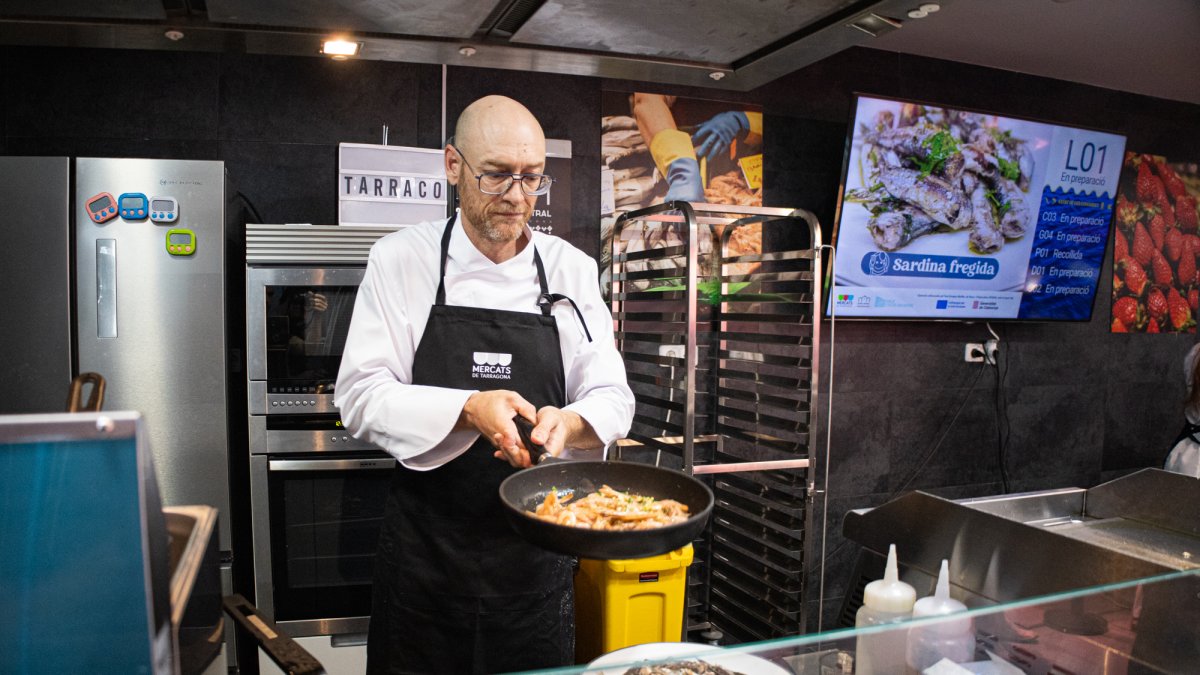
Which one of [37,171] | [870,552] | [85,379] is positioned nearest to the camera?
[85,379]

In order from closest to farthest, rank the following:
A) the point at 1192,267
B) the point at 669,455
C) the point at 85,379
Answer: the point at 85,379 < the point at 669,455 < the point at 1192,267

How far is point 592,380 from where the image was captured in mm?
1986

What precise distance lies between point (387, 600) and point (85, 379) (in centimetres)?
137

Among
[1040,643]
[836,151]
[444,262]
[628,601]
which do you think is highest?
[836,151]

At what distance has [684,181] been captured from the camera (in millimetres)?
3811

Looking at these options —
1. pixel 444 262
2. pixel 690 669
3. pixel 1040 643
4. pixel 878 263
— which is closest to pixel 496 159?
pixel 444 262

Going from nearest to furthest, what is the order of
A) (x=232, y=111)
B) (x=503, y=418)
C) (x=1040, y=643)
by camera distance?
(x=1040, y=643) → (x=503, y=418) → (x=232, y=111)

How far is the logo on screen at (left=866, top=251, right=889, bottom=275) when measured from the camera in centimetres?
401

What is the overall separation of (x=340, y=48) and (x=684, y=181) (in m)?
2.26

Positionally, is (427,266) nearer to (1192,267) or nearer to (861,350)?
(861,350)

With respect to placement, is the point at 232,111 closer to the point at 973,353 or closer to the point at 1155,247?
the point at 973,353

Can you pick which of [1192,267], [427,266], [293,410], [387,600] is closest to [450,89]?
[293,410]

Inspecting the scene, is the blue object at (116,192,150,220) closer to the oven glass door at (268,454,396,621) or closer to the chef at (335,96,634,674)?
the oven glass door at (268,454,396,621)

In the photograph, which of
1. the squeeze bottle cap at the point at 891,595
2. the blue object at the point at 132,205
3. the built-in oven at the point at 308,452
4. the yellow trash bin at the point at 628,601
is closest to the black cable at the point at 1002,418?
the yellow trash bin at the point at 628,601
